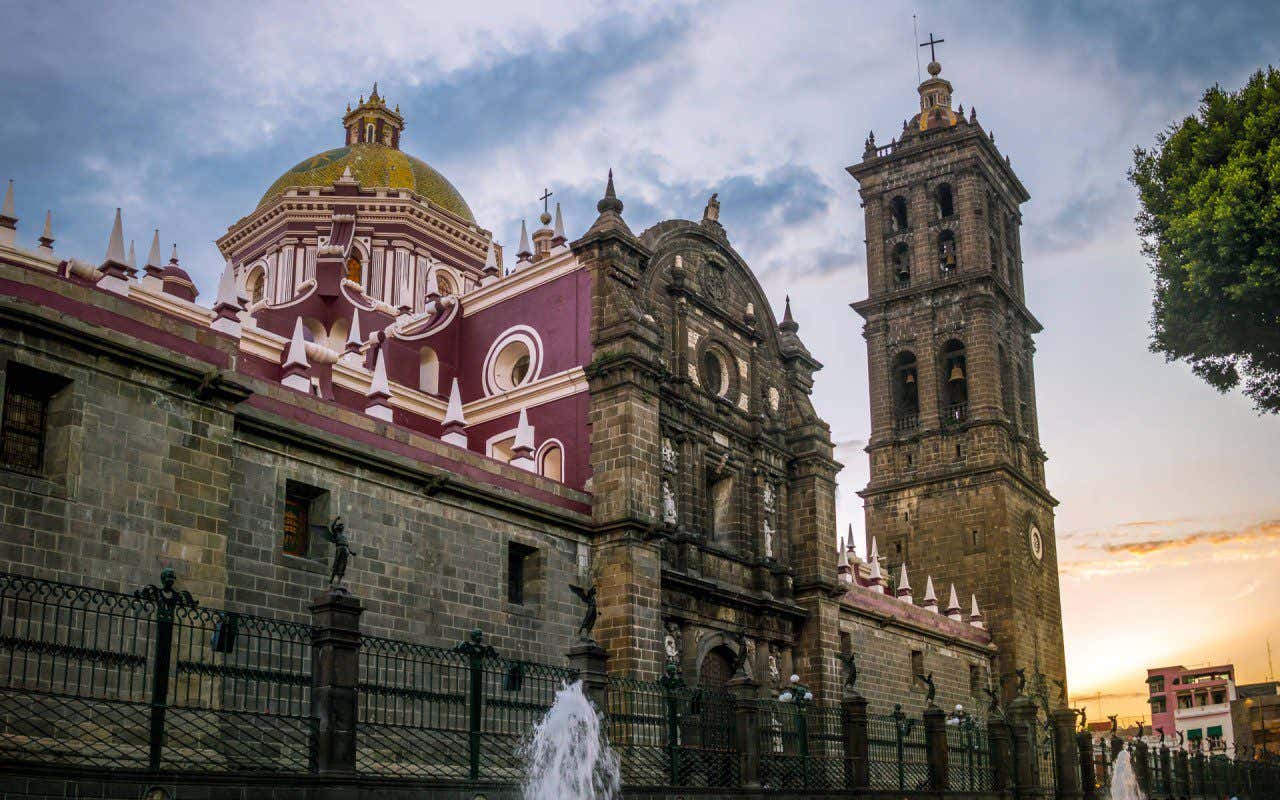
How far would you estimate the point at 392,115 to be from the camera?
43.3 metres

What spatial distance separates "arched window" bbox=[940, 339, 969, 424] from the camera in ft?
146

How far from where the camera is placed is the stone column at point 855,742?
67.3ft

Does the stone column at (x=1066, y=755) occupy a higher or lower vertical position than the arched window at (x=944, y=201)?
lower

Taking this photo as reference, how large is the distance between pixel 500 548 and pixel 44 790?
11.1 meters

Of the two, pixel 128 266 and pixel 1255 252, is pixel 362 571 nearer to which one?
pixel 128 266

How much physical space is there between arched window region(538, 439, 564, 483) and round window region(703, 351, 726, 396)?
4791 millimetres

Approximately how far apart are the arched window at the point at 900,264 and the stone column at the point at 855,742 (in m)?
28.5

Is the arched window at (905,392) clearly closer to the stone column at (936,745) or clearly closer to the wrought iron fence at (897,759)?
the wrought iron fence at (897,759)

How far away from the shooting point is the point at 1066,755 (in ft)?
90.5

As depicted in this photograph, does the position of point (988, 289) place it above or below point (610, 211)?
above

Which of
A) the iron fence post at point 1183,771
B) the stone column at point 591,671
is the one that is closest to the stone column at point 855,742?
the stone column at point 591,671

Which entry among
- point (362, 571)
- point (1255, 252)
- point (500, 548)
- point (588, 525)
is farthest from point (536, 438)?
point (1255, 252)

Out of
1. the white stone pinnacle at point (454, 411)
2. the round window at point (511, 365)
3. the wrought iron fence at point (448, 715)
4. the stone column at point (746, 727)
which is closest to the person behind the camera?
the wrought iron fence at point (448, 715)

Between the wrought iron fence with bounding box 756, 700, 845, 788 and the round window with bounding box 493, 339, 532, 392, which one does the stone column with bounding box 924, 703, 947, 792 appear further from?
the round window with bounding box 493, 339, 532, 392
